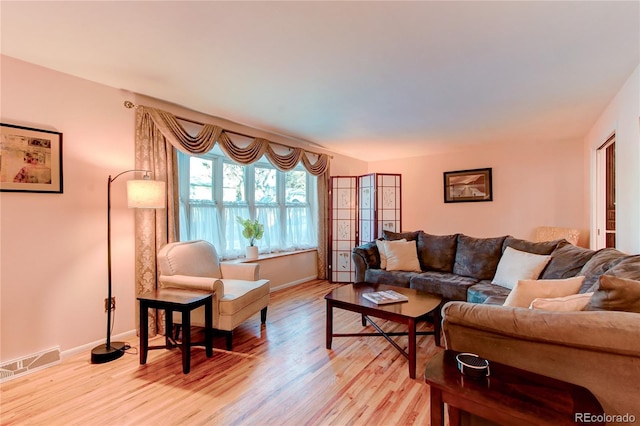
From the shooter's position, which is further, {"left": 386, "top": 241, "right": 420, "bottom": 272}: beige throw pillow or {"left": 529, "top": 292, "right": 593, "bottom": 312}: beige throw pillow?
{"left": 386, "top": 241, "right": 420, "bottom": 272}: beige throw pillow

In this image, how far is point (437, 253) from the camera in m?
3.80

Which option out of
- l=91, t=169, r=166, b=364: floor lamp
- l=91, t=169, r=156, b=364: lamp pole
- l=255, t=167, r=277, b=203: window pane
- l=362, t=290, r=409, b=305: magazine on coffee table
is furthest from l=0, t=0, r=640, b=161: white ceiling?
l=362, t=290, r=409, b=305: magazine on coffee table

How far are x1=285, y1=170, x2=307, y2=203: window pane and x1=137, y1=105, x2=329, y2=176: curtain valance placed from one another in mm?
407

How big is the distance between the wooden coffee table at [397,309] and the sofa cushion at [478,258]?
1022 mm

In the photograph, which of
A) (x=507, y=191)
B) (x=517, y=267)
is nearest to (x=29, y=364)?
(x=517, y=267)

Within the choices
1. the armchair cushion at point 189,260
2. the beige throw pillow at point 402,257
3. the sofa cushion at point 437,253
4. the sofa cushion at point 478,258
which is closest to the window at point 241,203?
the armchair cushion at point 189,260

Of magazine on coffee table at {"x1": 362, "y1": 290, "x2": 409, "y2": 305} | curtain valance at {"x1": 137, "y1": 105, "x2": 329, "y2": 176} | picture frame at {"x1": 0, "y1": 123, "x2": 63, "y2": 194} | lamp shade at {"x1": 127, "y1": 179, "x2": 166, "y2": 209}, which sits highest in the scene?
curtain valance at {"x1": 137, "y1": 105, "x2": 329, "y2": 176}

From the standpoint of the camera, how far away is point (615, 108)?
2.81m

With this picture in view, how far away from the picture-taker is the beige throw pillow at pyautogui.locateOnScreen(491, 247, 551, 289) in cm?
268

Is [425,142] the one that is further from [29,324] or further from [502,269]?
[29,324]

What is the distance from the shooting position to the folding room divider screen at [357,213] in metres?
4.96

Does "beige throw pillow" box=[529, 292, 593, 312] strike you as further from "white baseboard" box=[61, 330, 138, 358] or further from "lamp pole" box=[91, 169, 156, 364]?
"white baseboard" box=[61, 330, 138, 358]

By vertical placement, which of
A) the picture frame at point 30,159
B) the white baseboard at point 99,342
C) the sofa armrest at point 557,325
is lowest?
the white baseboard at point 99,342
